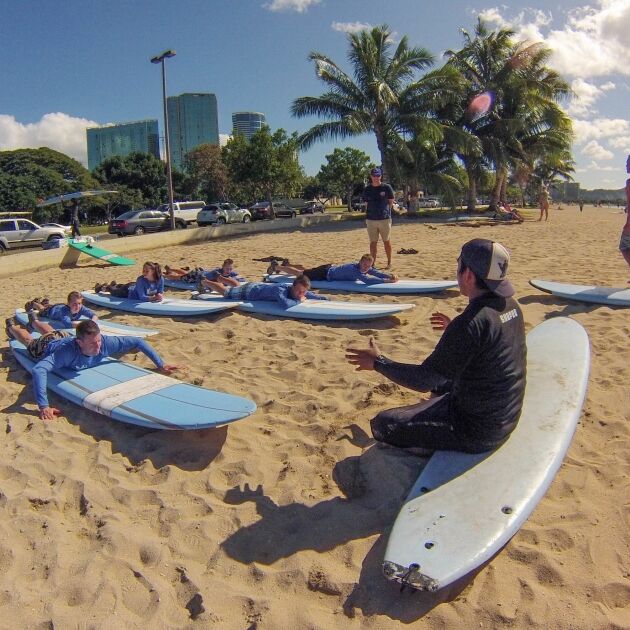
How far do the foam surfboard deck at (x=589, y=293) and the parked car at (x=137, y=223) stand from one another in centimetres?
2079

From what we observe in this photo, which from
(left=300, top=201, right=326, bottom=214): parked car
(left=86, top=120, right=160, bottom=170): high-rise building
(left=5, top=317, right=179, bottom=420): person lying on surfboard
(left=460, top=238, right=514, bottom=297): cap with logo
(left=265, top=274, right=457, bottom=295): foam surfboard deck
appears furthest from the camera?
(left=86, top=120, right=160, bottom=170): high-rise building

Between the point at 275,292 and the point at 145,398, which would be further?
the point at 275,292

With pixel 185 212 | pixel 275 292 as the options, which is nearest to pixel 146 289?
pixel 275 292

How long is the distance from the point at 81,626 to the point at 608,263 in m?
10.2

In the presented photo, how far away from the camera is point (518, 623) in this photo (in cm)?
210

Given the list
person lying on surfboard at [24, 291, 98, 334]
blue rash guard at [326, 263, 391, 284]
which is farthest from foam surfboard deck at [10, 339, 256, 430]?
blue rash guard at [326, 263, 391, 284]

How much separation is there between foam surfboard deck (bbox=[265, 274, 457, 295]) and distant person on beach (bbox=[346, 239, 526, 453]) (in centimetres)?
449

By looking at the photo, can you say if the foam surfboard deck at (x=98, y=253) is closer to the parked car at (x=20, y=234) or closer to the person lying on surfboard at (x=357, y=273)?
the person lying on surfboard at (x=357, y=273)

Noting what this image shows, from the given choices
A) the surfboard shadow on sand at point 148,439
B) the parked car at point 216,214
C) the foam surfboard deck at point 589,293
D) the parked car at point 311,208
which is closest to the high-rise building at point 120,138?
the parked car at point 311,208

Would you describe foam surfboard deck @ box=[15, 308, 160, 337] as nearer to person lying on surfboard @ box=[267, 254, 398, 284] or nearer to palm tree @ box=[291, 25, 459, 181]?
person lying on surfboard @ box=[267, 254, 398, 284]

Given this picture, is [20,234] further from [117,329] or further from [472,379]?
[472,379]

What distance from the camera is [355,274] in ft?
27.1

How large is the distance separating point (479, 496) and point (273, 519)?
3.72ft

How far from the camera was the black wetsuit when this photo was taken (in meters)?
2.50
